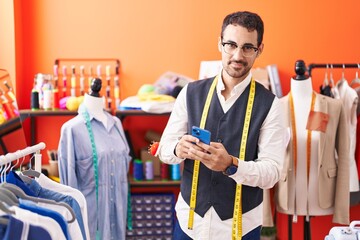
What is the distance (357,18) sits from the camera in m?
4.01

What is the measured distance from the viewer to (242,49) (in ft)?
6.74

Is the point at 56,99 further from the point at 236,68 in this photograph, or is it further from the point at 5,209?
the point at 5,209

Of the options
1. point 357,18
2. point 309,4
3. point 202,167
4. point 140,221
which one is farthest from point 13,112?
point 357,18

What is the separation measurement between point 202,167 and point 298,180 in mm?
1168

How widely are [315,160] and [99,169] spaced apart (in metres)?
1.36

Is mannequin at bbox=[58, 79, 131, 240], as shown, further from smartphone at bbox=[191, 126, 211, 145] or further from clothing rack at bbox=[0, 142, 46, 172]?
smartphone at bbox=[191, 126, 211, 145]

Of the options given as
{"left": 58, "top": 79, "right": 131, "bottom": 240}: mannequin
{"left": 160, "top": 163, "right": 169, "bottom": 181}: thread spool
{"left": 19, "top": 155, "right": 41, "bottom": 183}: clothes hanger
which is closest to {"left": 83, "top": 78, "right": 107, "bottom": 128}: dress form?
{"left": 58, "top": 79, "right": 131, "bottom": 240}: mannequin

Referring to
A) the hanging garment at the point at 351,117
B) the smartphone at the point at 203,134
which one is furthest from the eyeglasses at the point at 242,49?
the hanging garment at the point at 351,117

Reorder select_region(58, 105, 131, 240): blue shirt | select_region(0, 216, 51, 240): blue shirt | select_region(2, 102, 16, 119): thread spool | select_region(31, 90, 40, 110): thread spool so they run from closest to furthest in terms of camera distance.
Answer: select_region(0, 216, 51, 240): blue shirt, select_region(2, 102, 16, 119): thread spool, select_region(58, 105, 131, 240): blue shirt, select_region(31, 90, 40, 110): thread spool

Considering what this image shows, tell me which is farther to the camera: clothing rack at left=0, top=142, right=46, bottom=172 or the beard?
the beard

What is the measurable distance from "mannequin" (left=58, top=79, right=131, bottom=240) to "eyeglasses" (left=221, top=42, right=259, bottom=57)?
1.13 m

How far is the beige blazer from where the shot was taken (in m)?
3.05

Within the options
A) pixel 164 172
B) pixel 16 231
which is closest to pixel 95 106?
pixel 164 172

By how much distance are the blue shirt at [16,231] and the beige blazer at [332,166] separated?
192 centimetres
